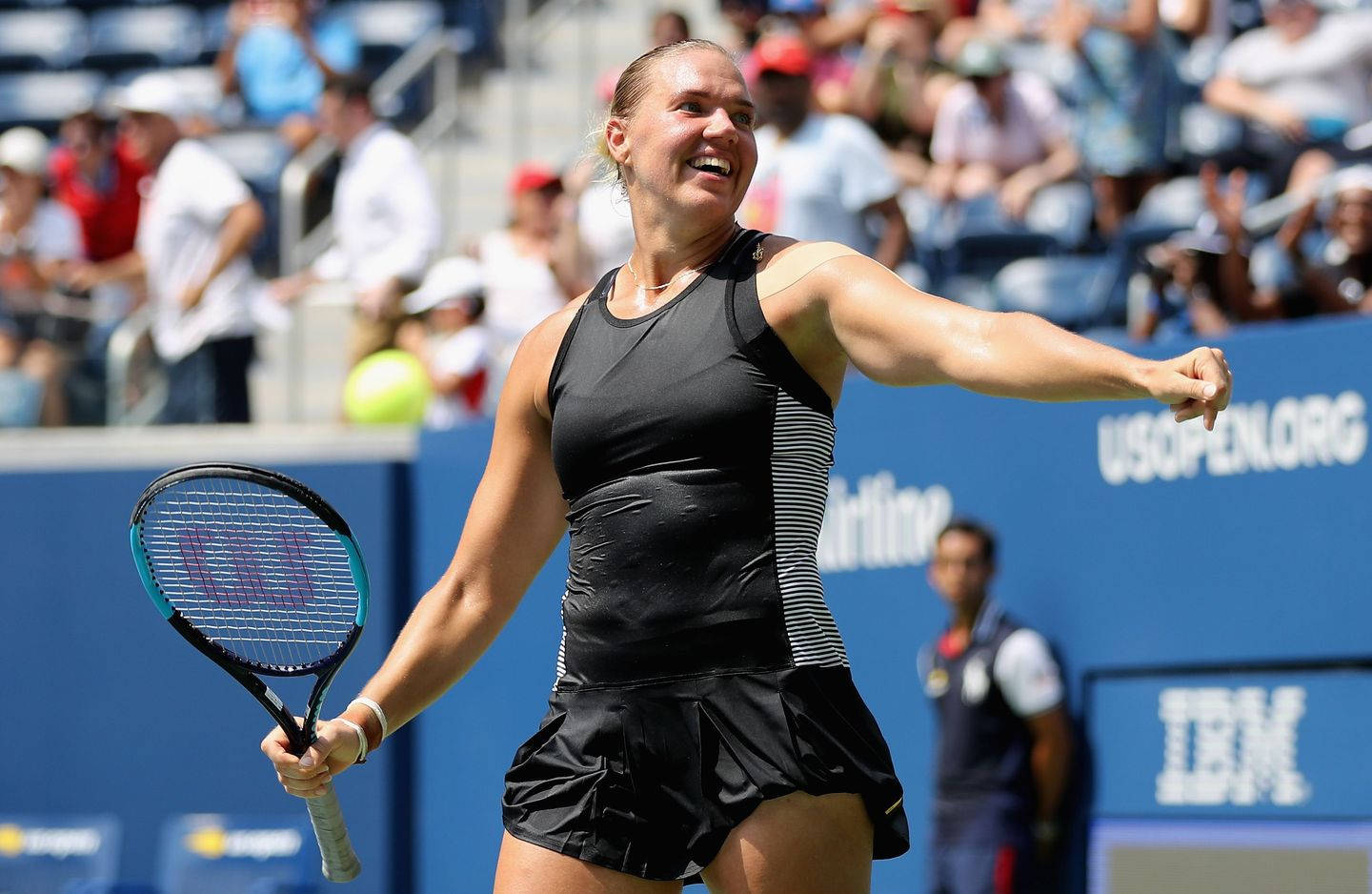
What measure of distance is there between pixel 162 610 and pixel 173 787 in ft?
17.7

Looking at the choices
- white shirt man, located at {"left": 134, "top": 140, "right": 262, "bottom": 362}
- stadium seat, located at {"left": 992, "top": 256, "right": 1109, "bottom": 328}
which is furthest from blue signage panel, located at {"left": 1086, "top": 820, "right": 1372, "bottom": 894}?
white shirt man, located at {"left": 134, "top": 140, "right": 262, "bottom": 362}

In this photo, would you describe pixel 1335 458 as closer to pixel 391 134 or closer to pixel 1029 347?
pixel 1029 347

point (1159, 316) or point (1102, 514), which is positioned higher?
point (1159, 316)

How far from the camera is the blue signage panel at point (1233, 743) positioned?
18.0ft

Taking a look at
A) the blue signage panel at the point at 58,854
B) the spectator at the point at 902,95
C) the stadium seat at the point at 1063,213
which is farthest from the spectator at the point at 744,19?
the blue signage panel at the point at 58,854

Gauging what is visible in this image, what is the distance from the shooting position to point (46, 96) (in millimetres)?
13500

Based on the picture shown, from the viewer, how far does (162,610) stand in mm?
3697

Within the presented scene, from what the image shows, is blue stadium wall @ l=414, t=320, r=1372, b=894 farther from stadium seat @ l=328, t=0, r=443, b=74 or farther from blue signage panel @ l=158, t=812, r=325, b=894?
stadium seat @ l=328, t=0, r=443, b=74

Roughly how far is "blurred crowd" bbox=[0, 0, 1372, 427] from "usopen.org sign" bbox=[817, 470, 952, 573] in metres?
0.89

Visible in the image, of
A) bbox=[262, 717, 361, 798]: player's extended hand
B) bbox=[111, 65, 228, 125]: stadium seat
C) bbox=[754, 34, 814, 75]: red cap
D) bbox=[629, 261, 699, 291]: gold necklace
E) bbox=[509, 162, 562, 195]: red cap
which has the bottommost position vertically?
bbox=[262, 717, 361, 798]: player's extended hand

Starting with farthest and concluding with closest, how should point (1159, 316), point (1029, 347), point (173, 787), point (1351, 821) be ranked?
point (173, 787) < point (1159, 316) < point (1351, 821) < point (1029, 347)

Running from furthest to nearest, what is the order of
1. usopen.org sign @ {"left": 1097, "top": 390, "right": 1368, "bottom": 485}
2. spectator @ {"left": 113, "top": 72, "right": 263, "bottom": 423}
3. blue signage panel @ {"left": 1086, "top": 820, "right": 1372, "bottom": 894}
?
spectator @ {"left": 113, "top": 72, "right": 263, "bottom": 423} → usopen.org sign @ {"left": 1097, "top": 390, "right": 1368, "bottom": 485} → blue signage panel @ {"left": 1086, "top": 820, "right": 1372, "bottom": 894}

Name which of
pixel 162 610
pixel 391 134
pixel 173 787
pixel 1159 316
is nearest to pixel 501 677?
pixel 173 787

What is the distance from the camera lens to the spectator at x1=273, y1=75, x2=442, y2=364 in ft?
29.1
